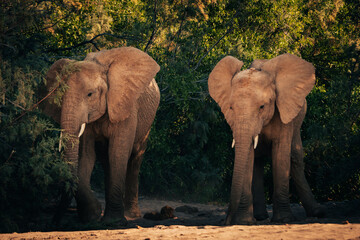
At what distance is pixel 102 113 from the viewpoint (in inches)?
338

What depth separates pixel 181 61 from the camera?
13.0 metres

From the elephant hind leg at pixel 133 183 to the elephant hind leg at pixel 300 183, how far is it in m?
2.64

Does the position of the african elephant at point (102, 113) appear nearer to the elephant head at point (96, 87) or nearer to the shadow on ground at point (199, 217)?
the elephant head at point (96, 87)

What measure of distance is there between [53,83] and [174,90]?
396 centimetres

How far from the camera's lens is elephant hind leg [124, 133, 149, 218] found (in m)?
9.96

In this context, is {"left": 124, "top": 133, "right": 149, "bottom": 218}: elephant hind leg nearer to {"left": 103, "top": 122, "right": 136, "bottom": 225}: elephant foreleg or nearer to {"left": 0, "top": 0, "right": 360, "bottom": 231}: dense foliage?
{"left": 103, "top": 122, "right": 136, "bottom": 225}: elephant foreleg

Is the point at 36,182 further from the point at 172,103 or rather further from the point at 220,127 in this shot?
the point at 220,127

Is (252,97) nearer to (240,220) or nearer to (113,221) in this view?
(240,220)

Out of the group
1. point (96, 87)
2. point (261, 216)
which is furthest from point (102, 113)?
point (261, 216)

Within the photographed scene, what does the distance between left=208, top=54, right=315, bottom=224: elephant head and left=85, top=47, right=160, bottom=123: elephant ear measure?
3.84ft

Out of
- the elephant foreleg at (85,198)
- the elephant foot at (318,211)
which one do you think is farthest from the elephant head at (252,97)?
the elephant foreleg at (85,198)

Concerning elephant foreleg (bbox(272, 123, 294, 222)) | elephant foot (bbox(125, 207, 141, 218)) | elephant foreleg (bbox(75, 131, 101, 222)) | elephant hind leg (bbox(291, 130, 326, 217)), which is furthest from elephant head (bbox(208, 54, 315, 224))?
elephant foot (bbox(125, 207, 141, 218))

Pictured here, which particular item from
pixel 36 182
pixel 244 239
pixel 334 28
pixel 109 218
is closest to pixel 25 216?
pixel 36 182

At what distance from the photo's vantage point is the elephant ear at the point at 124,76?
Answer: 8.68 metres
